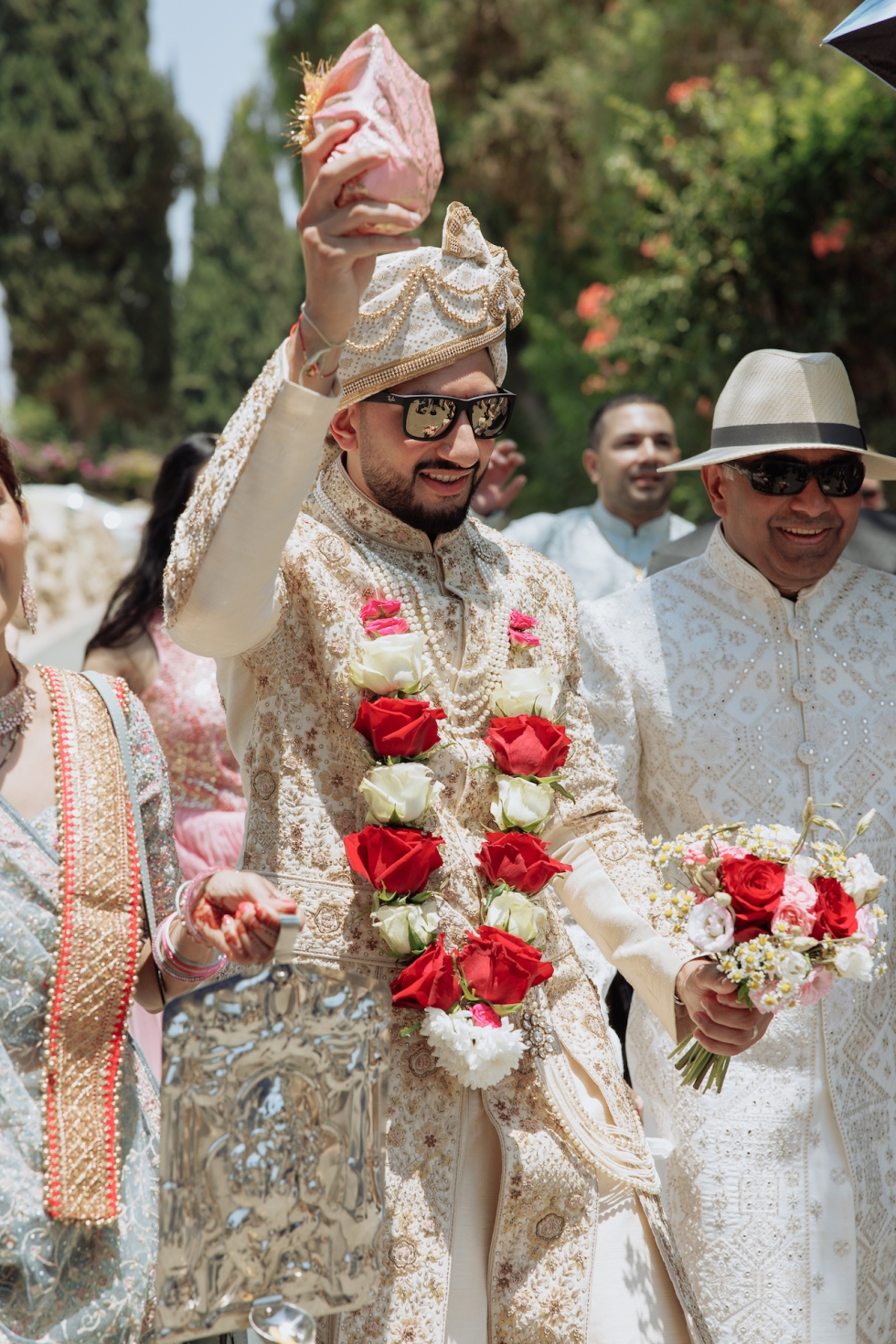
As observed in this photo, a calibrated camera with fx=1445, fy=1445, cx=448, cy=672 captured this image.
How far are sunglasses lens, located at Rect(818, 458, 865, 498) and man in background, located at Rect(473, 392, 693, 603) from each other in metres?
2.97

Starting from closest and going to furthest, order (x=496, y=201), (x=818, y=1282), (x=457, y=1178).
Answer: (x=457, y=1178), (x=818, y=1282), (x=496, y=201)

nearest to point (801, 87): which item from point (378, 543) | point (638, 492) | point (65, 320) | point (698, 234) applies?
point (698, 234)

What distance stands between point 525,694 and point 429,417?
532 mm

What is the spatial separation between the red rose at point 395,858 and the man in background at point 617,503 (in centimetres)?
410

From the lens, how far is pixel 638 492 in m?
6.51

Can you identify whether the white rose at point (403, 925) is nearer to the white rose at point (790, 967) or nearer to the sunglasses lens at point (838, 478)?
the white rose at point (790, 967)

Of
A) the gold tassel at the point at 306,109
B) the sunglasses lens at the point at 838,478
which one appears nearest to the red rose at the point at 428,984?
the gold tassel at the point at 306,109

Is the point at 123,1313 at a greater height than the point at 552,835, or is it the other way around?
the point at 552,835

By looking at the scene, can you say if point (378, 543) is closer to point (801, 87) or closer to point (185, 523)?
point (185, 523)

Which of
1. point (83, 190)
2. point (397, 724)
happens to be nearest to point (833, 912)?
point (397, 724)

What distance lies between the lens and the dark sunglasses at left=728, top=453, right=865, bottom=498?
3.41m

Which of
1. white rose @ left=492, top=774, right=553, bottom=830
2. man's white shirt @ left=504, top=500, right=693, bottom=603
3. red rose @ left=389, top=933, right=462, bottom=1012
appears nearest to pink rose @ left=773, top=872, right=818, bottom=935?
white rose @ left=492, top=774, right=553, bottom=830

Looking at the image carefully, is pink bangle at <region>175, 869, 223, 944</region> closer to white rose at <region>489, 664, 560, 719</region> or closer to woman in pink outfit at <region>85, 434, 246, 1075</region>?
white rose at <region>489, 664, 560, 719</region>

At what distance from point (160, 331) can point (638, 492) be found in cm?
2922
